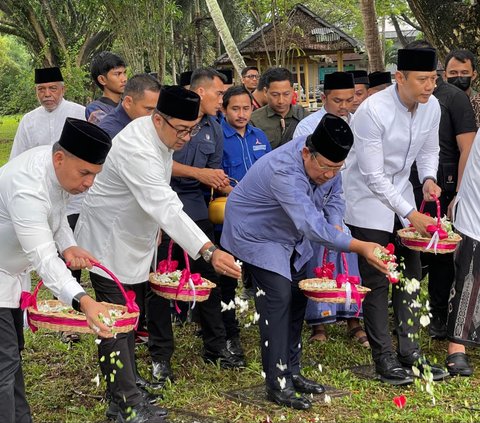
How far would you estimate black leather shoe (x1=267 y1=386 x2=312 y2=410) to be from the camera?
5371mm

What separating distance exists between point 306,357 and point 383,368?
83 centimetres

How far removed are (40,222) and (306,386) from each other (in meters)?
2.40

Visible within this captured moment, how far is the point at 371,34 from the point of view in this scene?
44.0ft

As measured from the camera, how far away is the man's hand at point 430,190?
6227 millimetres

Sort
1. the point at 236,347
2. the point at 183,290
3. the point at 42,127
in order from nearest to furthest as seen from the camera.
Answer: the point at 183,290 < the point at 236,347 < the point at 42,127

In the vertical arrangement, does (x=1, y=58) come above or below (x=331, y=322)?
above

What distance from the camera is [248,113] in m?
6.95

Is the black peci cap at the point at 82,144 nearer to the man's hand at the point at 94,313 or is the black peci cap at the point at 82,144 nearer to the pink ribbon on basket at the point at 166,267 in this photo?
the man's hand at the point at 94,313

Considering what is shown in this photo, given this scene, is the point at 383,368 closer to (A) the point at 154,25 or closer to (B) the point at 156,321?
(B) the point at 156,321

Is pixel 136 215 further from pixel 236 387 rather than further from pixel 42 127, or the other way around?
pixel 42 127

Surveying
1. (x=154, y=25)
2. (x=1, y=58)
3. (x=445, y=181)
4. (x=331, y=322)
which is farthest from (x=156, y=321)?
(x=1, y=58)

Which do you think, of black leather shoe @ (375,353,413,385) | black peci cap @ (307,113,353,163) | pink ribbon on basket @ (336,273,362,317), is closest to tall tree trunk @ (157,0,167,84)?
black leather shoe @ (375,353,413,385)

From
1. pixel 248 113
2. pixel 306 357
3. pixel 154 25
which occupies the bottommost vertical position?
pixel 306 357

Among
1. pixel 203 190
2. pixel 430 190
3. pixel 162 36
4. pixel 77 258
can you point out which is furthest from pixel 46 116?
pixel 162 36
